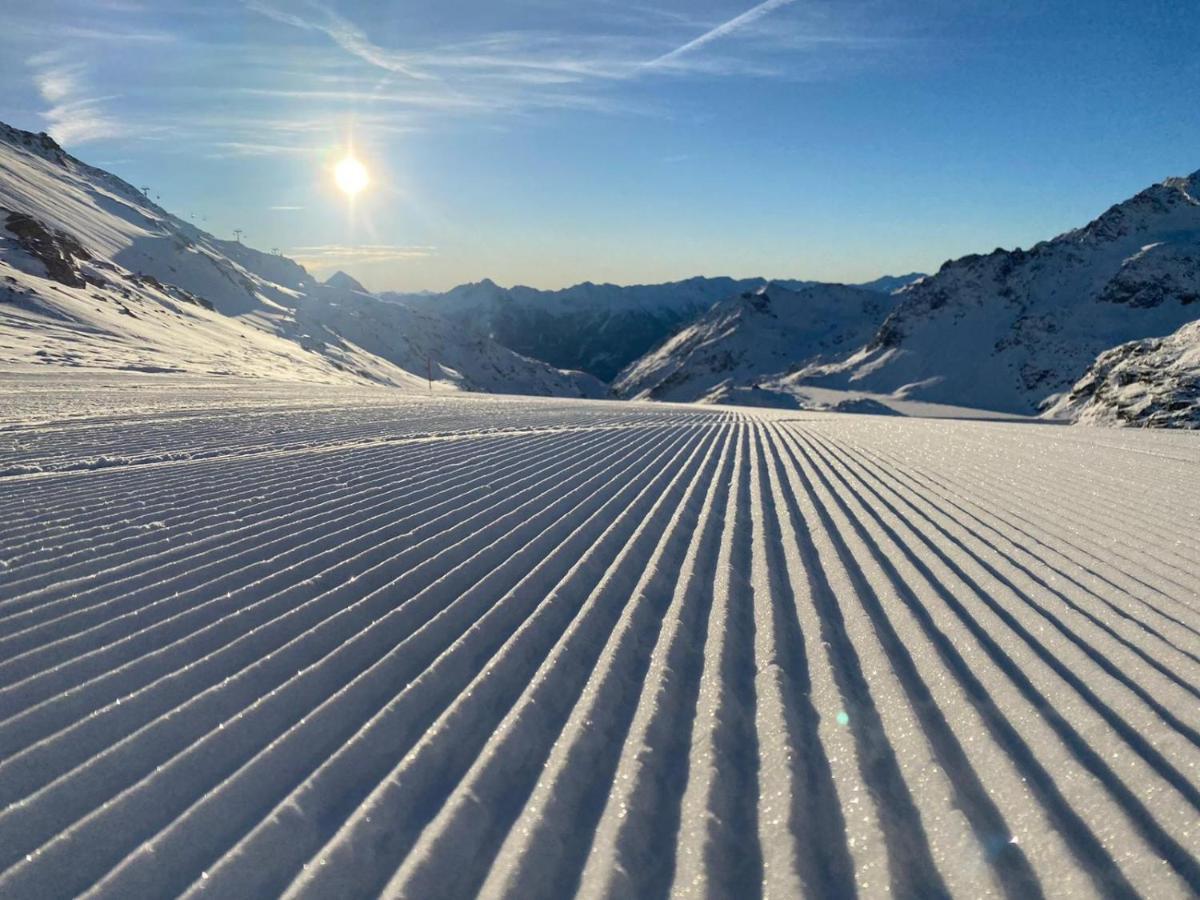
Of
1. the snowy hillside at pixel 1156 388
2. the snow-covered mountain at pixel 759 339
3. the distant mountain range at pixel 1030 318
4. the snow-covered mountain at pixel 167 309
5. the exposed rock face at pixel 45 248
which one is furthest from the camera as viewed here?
the snow-covered mountain at pixel 759 339

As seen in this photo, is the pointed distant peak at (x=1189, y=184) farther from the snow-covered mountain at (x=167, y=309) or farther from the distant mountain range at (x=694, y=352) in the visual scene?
the snow-covered mountain at (x=167, y=309)

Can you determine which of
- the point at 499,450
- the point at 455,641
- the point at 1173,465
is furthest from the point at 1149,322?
the point at 455,641

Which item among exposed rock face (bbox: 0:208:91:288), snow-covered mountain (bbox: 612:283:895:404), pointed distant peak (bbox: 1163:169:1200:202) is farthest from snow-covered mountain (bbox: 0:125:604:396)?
pointed distant peak (bbox: 1163:169:1200:202)

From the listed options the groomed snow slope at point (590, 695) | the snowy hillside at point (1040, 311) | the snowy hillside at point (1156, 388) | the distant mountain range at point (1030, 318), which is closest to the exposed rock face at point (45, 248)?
the distant mountain range at point (1030, 318)

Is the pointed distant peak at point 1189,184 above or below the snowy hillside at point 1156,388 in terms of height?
above

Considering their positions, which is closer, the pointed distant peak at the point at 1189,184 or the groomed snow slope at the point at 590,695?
the groomed snow slope at the point at 590,695

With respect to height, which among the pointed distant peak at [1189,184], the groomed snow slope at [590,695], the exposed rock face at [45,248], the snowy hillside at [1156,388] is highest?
the pointed distant peak at [1189,184]

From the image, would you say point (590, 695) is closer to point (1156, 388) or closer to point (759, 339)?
point (1156, 388)
